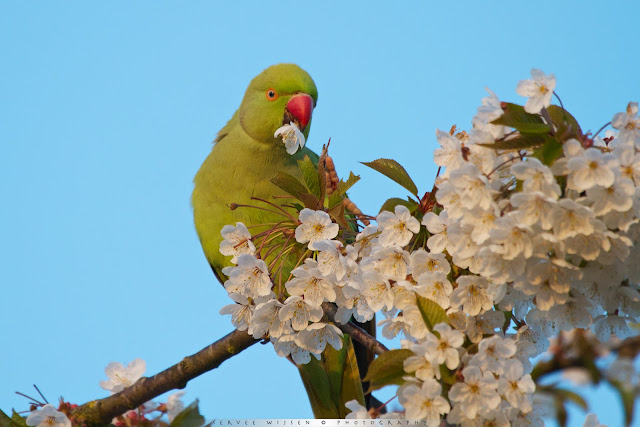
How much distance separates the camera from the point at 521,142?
1.53m

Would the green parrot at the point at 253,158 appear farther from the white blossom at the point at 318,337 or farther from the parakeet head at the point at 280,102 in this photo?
the white blossom at the point at 318,337

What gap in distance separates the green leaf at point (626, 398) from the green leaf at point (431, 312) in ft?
1.53

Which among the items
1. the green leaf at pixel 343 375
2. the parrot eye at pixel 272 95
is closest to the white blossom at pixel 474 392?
the green leaf at pixel 343 375

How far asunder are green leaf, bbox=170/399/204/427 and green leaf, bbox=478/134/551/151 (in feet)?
4.21

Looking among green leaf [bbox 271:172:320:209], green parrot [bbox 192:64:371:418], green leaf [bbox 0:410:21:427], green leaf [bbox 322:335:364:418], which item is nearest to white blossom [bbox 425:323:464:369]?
green leaf [bbox 271:172:320:209]

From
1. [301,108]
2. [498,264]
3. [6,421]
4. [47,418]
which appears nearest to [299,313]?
[498,264]

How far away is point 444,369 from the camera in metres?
1.55

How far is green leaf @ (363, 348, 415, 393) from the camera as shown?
1.57 meters

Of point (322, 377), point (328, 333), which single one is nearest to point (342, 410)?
point (322, 377)

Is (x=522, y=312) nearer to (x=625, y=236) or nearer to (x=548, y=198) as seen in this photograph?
(x=625, y=236)

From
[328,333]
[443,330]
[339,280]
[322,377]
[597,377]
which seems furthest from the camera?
[322,377]

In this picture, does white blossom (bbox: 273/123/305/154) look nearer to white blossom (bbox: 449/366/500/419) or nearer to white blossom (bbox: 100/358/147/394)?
white blossom (bbox: 100/358/147/394)

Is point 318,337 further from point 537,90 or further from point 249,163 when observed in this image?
point 249,163

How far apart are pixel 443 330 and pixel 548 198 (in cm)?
41
